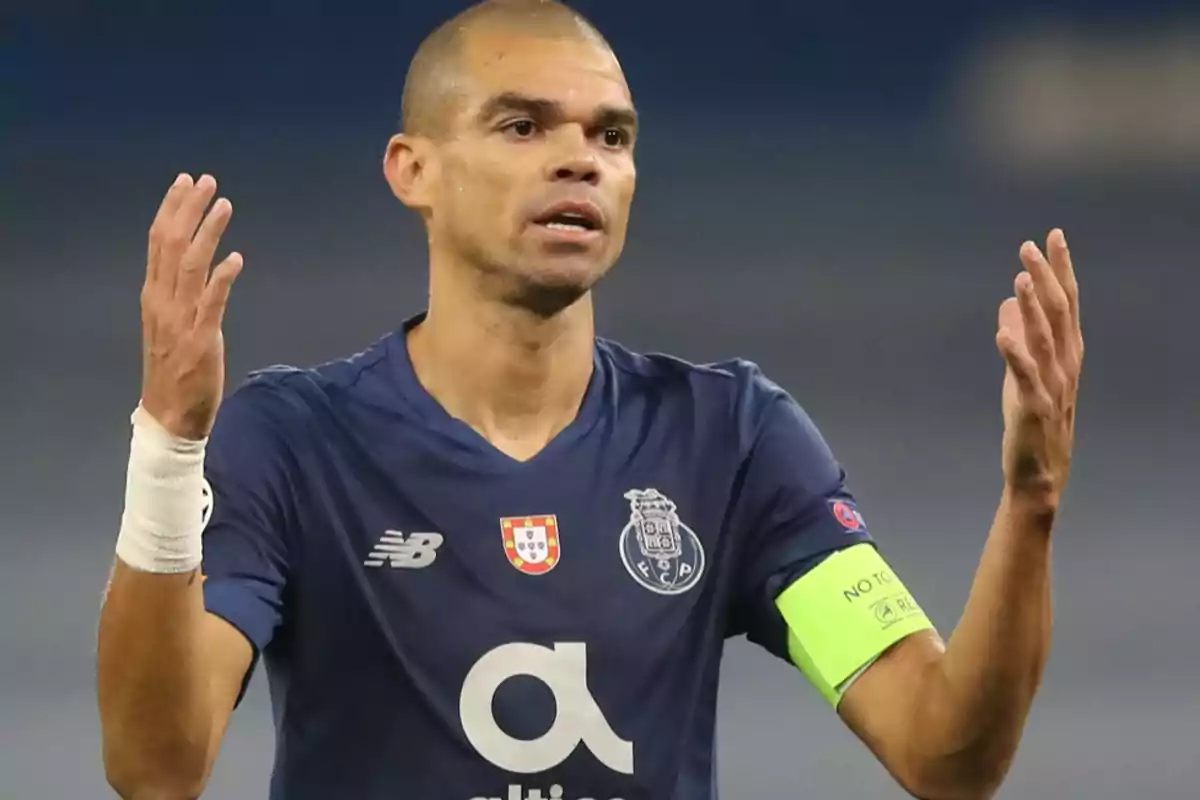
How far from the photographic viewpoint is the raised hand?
4.45 ft

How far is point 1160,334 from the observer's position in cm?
326

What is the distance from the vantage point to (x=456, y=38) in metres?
1.77

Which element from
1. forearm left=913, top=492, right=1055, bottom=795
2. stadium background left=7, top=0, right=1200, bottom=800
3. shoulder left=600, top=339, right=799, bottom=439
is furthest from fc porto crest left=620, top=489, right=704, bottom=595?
stadium background left=7, top=0, right=1200, bottom=800

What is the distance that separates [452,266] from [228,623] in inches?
16.5

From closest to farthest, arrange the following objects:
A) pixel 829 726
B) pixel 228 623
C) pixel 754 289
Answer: pixel 228 623, pixel 829 726, pixel 754 289

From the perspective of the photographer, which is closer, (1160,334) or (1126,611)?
(1126,611)

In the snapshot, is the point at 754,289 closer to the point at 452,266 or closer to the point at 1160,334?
the point at 1160,334

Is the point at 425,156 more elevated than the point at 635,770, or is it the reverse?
the point at 425,156

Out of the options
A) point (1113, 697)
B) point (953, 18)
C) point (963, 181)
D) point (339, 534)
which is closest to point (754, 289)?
Result: point (963, 181)

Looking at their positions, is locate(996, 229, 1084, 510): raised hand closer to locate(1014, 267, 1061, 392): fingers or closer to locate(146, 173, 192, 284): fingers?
locate(1014, 267, 1061, 392): fingers

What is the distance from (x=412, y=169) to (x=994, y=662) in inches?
29.1

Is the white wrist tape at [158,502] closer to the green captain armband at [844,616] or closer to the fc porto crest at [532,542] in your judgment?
the fc porto crest at [532,542]

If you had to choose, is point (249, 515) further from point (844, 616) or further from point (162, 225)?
point (844, 616)

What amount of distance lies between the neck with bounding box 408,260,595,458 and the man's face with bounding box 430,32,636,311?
34 millimetres
